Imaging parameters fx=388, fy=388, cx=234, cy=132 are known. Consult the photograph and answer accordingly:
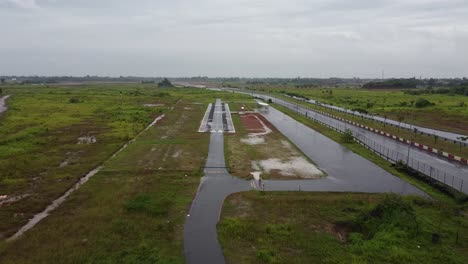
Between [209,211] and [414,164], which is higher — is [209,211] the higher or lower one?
the lower one

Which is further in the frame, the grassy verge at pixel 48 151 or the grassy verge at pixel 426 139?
the grassy verge at pixel 426 139

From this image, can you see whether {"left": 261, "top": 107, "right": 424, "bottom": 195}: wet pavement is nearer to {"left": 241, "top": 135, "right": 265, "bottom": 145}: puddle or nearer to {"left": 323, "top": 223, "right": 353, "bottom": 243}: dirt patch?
{"left": 241, "top": 135, "right": 265, "bottom": 145}: puddle

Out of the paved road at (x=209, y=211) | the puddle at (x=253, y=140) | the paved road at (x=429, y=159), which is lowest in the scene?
the paved road at (x=209, y=211)

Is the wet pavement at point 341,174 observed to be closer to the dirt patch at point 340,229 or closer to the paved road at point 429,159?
the paved road at point 429,159

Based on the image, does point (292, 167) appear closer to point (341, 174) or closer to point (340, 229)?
point (341, 174)

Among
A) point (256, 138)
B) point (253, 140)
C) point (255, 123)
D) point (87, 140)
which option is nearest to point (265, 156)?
point (253, 140)

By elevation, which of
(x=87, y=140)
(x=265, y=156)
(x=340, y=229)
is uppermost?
(x=87, y=140)

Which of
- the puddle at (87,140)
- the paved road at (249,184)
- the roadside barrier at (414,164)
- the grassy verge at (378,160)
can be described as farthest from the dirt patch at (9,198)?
the roadside barrier at (414,164)

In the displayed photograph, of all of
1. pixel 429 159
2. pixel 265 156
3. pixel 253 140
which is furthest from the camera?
pixel 253 140
